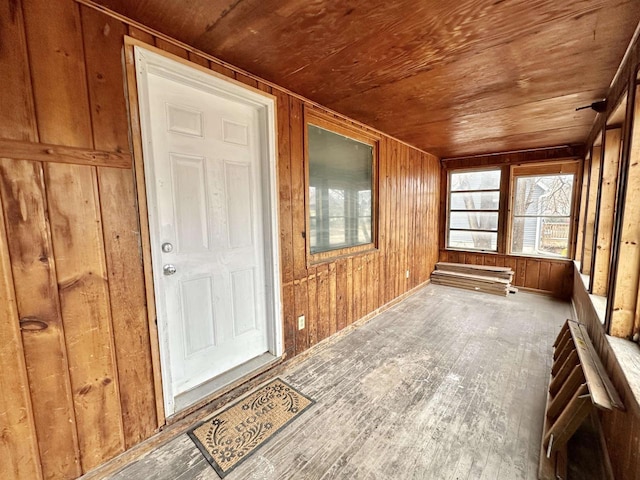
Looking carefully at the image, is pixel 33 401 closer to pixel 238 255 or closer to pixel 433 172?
pixel 238 255

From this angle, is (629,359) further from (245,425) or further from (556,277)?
(556,277)

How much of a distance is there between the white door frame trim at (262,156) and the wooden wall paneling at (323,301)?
498 millimetres

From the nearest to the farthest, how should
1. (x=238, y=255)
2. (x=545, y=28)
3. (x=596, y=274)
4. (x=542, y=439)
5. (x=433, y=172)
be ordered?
(x=545, y=28), (x=542, y=439), (x=238, y=255), (x=596, y=274), (x=433, y=172)

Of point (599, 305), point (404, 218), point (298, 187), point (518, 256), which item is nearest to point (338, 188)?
point (298, 187)

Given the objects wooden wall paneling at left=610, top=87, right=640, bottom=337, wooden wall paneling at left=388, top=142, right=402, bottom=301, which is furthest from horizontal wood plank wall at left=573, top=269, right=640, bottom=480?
wooden wall paneling at left=388, top=142, right=402, bottom=301

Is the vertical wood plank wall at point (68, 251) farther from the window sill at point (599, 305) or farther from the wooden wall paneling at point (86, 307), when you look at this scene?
the window sill at point (599, 305)

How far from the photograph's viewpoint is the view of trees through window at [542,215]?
419cm

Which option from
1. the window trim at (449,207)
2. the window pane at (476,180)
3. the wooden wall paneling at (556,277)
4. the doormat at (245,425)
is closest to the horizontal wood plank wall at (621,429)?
the doormat at (245,425)

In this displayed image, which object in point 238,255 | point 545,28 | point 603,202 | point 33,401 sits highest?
point 545,28

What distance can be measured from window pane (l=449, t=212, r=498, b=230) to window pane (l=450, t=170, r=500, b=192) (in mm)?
464

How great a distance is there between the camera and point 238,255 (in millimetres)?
2023

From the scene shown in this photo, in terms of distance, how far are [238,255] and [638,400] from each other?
86.1 inches

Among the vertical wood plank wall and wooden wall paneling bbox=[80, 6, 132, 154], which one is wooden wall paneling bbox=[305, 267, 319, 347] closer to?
the vertical wood plank wall

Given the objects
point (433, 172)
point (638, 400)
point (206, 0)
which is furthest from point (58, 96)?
point (433, 172)
